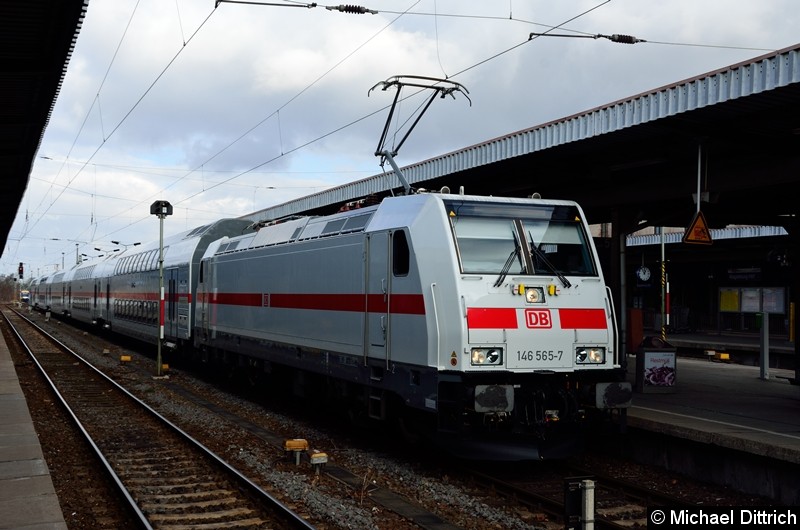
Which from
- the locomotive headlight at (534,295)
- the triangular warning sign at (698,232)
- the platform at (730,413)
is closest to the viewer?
the platform at (730,413)

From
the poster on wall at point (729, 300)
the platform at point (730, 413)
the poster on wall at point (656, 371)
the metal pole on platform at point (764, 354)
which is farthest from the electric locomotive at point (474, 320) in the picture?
the poster on wall at point (729, 300)

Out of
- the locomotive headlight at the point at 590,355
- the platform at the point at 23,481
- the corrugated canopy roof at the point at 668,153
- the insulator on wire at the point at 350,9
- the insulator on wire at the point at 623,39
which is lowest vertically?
the platform at the point at 23,481

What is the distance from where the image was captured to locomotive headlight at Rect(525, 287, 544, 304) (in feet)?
31.4

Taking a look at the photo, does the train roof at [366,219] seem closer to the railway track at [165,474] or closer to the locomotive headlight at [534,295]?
the locomotive headlight at [534,295]

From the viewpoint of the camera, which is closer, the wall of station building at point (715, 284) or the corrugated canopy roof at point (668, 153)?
the corrugated canopy roof at point (668, 153)

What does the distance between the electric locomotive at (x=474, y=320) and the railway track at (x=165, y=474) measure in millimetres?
2185

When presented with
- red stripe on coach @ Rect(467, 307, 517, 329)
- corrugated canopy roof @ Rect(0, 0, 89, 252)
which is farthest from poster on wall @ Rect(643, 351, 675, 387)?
corrugated canopy roof @ Rect(0, 0, 89, 252)

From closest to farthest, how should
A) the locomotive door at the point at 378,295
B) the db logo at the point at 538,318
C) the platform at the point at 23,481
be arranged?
the platform at the point at 23,481 < the db logo at the point at 538,318 < the locomotive door at the point at 378,295

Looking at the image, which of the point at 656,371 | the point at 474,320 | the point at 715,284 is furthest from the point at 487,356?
the point at 715,284

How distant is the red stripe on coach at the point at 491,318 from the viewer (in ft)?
30.0

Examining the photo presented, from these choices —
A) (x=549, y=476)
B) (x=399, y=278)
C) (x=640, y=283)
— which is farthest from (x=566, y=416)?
(x=640, y=283)

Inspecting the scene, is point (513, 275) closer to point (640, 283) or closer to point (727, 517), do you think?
point (727, 517)

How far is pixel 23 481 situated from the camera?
352 inches

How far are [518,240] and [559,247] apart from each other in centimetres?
62
